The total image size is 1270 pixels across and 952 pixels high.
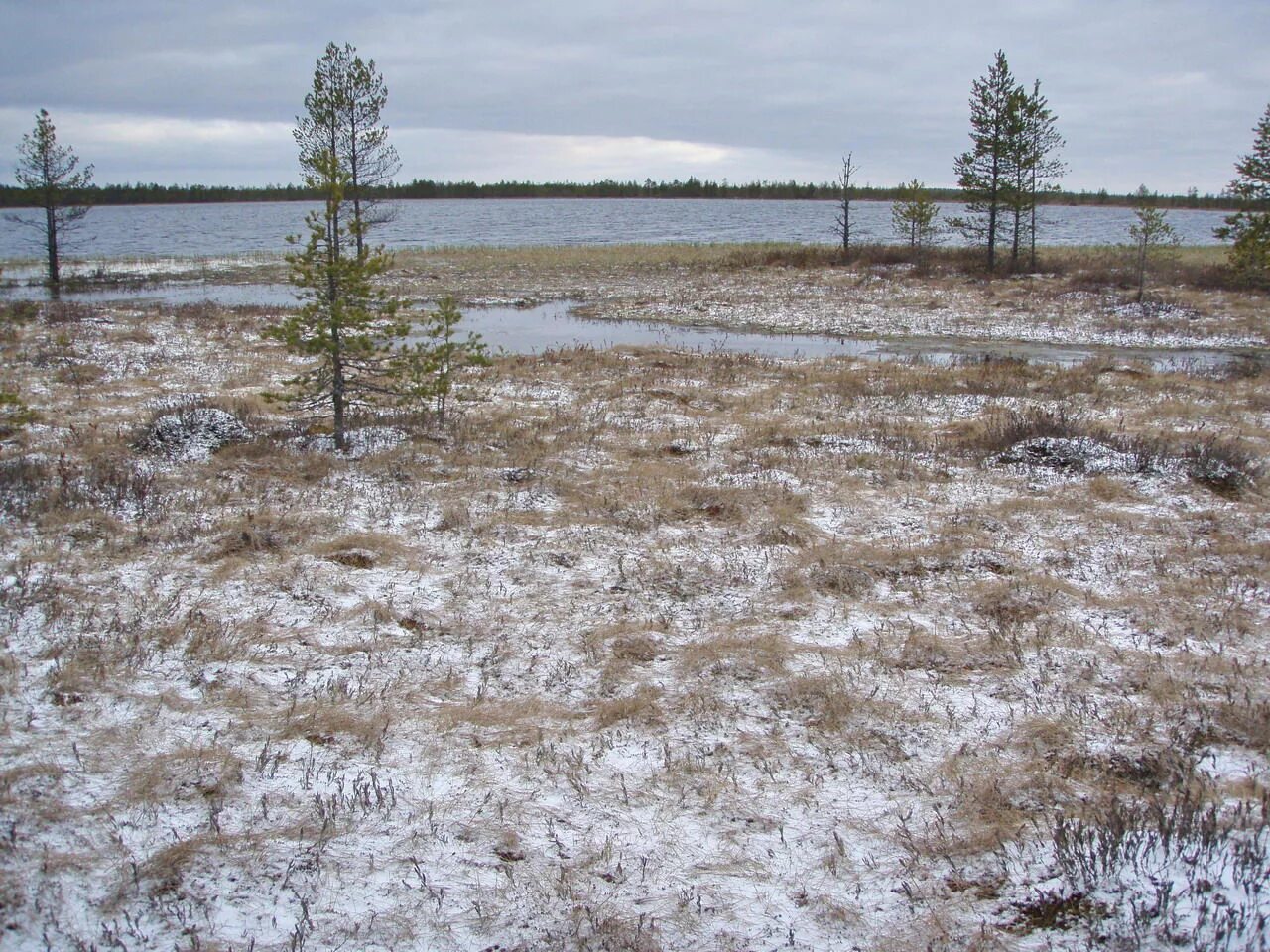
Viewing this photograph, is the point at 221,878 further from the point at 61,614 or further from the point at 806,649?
the point at 806,649

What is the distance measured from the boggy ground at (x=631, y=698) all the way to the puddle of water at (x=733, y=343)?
9.39 m

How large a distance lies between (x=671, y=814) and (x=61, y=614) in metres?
4.87

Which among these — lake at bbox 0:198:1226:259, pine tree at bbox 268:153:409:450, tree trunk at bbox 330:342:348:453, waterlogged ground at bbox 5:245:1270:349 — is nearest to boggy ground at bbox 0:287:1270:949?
tree trunk at bbox 330:342:348:453

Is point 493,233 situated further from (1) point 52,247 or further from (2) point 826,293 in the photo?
(2) point 826,293

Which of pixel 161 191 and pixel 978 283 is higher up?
pixel 161 191

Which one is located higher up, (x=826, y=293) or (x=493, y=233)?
(x=493, y=233)

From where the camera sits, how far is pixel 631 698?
Answer: 17.8ft

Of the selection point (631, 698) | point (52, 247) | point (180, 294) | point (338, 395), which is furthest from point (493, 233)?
point (631, 698)

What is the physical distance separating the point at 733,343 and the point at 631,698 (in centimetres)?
1866

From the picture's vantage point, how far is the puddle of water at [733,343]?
20.6m

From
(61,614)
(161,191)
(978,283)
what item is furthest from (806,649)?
(161,191)

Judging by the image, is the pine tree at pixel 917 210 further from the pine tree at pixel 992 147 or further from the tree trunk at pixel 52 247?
the tree trunk at pixel 52 247

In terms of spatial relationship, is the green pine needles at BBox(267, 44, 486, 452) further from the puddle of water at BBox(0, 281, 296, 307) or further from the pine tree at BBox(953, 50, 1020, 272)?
the pine tree at BBox(953, 50, 1020, 272)

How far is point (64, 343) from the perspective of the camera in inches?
739
